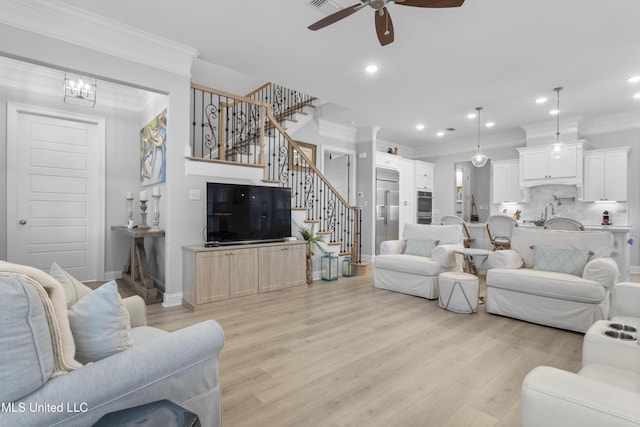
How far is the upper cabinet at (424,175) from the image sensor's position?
829cm

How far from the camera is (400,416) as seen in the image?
1.73 meters

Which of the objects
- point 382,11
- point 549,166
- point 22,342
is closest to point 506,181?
point 549,166

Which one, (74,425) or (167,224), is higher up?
(167,224)

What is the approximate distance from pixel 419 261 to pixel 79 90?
5.25 m

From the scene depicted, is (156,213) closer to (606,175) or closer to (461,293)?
(461,293)

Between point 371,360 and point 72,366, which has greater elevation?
point 72,366

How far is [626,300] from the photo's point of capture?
2.12 metres

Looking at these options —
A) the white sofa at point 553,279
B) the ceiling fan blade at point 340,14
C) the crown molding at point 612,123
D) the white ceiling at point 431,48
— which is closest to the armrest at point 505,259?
the white sofa at point 553,279

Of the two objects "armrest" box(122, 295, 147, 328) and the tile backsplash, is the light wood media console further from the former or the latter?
the tile backsplash

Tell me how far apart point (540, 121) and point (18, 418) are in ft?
25.9

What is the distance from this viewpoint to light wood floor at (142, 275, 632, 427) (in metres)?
1.77

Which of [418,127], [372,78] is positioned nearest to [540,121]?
[418,127]

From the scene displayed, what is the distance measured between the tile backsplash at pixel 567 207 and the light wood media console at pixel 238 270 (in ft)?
17.6

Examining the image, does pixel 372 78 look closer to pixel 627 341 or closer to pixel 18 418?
pixel 627 341
